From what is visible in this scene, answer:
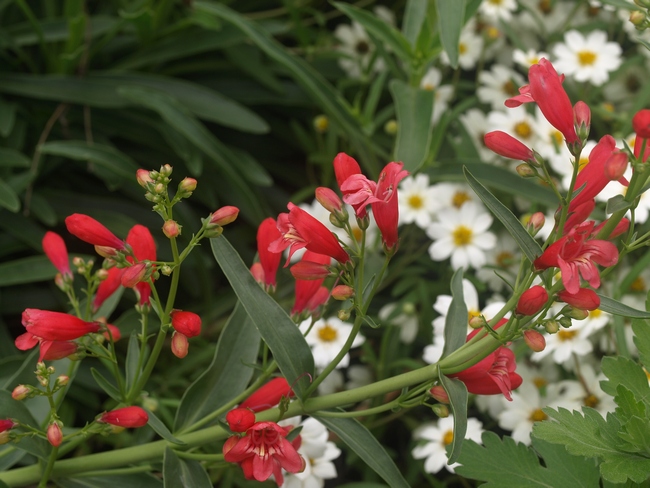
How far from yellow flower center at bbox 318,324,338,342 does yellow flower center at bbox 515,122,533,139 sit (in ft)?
1.84

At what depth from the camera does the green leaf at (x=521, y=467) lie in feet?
2.66

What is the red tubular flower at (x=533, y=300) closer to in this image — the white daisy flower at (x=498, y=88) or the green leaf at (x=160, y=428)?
the green leaf at (x=160, y=428)

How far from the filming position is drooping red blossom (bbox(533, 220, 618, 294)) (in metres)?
0.63

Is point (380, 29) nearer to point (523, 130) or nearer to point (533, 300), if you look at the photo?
point (523, 130)

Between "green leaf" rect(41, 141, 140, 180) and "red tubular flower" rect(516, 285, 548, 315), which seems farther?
"green leaf" rect(41, 141, 140, 180)

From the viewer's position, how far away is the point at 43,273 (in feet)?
4.27

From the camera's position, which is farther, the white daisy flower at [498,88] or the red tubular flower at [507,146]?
the white daisy flower at [498,88]

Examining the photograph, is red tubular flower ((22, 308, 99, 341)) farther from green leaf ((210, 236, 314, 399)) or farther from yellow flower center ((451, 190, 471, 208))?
yellow flower center ((451, 190, 471, 208))

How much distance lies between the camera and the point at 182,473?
79cm

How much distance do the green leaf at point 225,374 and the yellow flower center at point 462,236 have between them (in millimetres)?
588

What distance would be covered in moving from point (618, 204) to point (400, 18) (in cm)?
143

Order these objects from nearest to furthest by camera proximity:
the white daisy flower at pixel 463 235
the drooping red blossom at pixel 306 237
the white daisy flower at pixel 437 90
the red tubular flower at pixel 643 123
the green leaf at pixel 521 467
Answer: the red tubular flower at pixel 643 123, the drooping red blossom at pixel 306 237, the green leaf at pixel 521 467, the white daisy flower at pixel 463 235, the white daisy flower at pixel 437 90

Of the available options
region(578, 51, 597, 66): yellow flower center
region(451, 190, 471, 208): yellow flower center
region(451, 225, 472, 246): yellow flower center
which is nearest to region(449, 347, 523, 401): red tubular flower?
region(451, 225, 472, 246): yellow flower center

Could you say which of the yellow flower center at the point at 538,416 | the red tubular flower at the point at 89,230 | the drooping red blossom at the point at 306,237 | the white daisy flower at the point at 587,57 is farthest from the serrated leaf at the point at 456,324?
the white daisy flower at the point at 587,57
